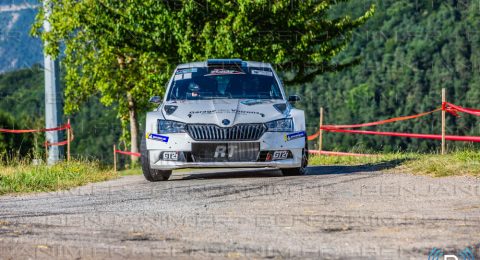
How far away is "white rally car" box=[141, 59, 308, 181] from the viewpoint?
1212 cm

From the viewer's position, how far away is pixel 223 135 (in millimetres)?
12109

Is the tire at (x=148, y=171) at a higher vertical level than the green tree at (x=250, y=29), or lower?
lower

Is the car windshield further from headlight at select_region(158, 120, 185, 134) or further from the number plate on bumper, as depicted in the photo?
the number plate on bumper

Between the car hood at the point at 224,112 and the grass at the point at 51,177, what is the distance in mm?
2001

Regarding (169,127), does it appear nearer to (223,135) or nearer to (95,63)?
(223,135)

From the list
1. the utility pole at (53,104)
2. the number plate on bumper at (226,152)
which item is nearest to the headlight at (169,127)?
the number plate on bumper at (226,152)

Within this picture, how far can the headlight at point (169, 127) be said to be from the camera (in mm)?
12234

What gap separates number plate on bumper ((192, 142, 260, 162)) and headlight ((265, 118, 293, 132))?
336 mm

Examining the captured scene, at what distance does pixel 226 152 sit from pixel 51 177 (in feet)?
11.9

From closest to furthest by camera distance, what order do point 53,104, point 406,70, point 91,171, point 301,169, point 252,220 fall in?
point 252,220 < point 301,169 < point 91,171 < point 53,104 < point 406,70

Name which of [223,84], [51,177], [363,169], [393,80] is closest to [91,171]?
[51,177]

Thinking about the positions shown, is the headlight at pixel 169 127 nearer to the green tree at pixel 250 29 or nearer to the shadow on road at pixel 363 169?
the shadow on road at pixel 363 169

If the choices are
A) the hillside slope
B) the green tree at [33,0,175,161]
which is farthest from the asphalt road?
the hillside slope

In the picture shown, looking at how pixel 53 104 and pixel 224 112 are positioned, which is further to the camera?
pixel 53 104
